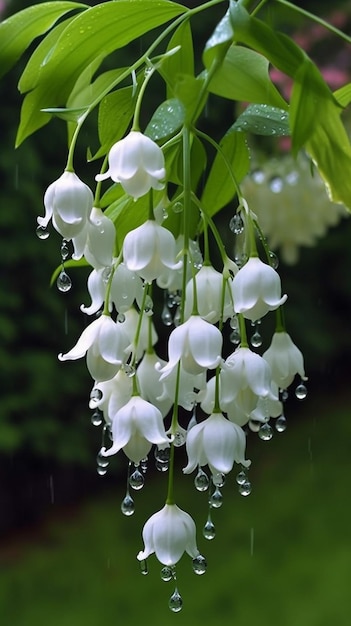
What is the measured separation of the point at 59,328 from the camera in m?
2.74

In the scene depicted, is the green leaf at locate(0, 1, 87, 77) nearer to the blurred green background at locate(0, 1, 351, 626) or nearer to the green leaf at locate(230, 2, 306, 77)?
the green leaf at locate(230, 2, 306, 77)

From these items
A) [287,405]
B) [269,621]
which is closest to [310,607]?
[269,621]

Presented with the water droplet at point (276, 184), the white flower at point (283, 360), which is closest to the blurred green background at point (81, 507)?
the water droplet at point (276, 184)

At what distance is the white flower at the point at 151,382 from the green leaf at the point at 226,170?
127mm

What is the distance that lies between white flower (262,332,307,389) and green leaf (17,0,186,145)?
22cm

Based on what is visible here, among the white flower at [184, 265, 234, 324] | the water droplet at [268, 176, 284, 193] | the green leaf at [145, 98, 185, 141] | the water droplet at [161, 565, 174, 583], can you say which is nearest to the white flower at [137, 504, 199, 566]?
the water droplet at [161, 565, 174, 583]

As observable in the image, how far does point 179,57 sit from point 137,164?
0.14 metres

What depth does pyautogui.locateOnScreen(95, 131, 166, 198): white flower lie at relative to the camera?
1.55 ft

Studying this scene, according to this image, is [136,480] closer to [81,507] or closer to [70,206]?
[70,206]

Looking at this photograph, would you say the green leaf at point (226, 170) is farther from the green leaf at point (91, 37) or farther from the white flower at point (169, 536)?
the white flower at point (169, 536)

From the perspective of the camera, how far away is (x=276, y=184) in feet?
5.71

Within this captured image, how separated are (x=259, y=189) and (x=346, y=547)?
4.51 feet

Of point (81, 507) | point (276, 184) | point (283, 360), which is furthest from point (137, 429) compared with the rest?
point (81, 507)

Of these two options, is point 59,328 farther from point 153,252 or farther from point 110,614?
point 153,252
